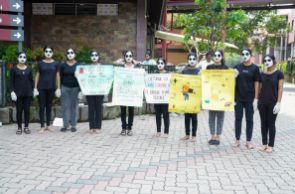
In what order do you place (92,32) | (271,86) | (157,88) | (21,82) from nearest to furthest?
(271,86)
(21,82)
(157,88)
(92,32)

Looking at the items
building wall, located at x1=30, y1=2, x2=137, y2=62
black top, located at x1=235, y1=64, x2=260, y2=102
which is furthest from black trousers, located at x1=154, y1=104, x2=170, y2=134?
building wall, located at x1=30, y1=2, x2=137, y2=62

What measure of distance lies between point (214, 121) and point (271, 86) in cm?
138

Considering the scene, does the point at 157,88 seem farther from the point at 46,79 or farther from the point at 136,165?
the point at 136,165

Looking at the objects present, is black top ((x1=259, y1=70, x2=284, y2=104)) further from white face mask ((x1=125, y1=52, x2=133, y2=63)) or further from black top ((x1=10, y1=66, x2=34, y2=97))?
black top ((x1=10, y1=66, x2=34, y2=97))

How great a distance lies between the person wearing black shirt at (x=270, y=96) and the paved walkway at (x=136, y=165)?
0.45 metres

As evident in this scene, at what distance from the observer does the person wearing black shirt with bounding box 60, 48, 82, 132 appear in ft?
29.7

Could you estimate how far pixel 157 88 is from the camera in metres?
9.06

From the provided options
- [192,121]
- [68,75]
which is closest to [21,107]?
[68,75]

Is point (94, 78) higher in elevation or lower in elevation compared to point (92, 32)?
lower

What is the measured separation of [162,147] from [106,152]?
1.13 metres

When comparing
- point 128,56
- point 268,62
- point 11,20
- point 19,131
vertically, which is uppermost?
point 11,20

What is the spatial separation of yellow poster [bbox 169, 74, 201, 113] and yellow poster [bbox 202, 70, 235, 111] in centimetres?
19

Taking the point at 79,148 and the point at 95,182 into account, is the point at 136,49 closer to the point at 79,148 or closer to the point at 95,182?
the point at 79,148

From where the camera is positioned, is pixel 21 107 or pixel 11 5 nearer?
pixel 21 107
